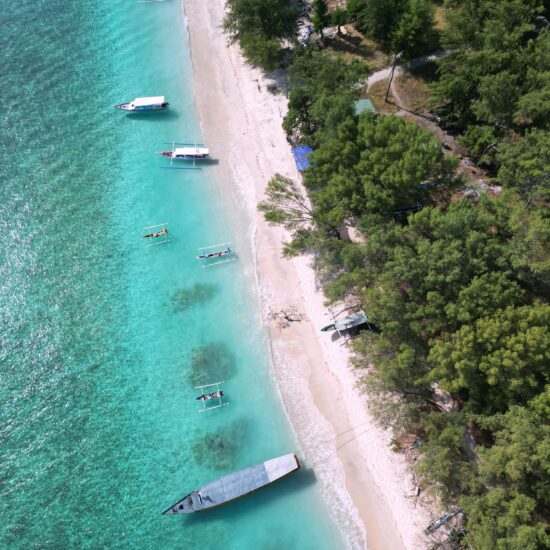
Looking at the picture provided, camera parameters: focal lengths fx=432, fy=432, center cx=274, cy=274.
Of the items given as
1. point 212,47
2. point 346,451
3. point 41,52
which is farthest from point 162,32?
point 346,451

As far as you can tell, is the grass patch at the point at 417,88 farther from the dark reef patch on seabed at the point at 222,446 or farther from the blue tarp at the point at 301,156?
the dark reef patch on seabed at the point at 222,446

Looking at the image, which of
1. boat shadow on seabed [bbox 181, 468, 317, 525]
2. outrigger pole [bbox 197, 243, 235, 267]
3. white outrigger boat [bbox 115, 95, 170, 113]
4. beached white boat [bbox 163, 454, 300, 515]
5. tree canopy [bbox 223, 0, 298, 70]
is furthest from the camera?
white outrigger boat [bbox 115, 95, 170, 113]

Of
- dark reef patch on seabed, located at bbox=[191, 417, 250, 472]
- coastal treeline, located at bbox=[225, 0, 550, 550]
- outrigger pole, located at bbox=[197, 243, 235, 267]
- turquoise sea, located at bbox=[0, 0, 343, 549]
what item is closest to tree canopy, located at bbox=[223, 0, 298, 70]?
coastal treeline, located at bbox=[225, 0, 550, 550]

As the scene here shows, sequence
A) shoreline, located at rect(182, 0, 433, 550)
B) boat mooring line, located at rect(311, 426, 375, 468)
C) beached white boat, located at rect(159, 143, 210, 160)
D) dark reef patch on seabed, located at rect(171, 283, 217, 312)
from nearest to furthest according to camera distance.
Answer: shoreline, located at rect(182, 0, 433, 550), boat mooring line, located at rect(311, 426, 375, 468), dark reef patch on seabed, located at rect(171, 283, 217, 312), beached white boat, located at rect(159, 143, 210, 160)

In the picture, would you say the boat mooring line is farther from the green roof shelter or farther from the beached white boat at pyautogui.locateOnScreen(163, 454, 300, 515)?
the green roof shelter

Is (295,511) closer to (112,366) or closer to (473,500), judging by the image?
(473,500)

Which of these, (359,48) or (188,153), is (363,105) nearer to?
(359,48)
